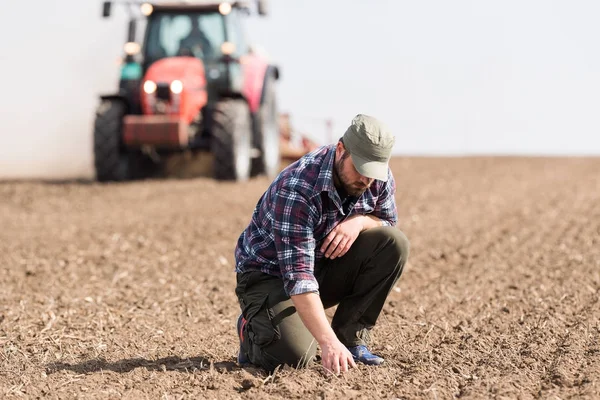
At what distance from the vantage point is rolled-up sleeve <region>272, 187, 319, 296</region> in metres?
3.35

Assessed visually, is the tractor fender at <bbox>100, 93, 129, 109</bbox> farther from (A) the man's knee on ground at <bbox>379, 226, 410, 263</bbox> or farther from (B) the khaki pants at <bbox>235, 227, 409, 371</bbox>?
(A) the man's knee on ground at <bbox>379, 226, 410, 263</bbox>

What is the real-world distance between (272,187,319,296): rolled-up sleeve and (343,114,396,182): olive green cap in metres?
0.31

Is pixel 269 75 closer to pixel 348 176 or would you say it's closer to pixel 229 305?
pixel 229 305

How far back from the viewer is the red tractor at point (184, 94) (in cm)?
1034

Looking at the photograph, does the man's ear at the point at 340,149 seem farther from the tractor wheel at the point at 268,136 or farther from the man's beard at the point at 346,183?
the tractor wheel at the point at 268,136

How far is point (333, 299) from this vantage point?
13.0 feet

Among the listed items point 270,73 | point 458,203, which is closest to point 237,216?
point 458,203

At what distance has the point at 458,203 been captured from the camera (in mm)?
10203

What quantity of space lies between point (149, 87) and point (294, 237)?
24.4 feet

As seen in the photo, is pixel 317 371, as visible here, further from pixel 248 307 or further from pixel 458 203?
pixel 458 203

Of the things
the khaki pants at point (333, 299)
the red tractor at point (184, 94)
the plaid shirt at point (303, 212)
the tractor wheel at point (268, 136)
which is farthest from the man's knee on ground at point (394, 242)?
the tractor wheel at point (268, 136)

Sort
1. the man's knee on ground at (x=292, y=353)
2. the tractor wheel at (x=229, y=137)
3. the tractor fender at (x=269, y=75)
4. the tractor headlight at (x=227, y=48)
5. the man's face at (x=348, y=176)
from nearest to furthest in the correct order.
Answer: the man's face at (x=348, y=176)
the man's knee on ground at (x=292, y=353)
the tractor wheel at (x=229, y=137)
the tractor headlight at (x=227, y=48)
the tractor fender at (x=269, y=75)

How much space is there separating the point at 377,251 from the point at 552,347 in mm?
987

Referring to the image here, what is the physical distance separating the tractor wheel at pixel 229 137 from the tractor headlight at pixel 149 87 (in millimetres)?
814
